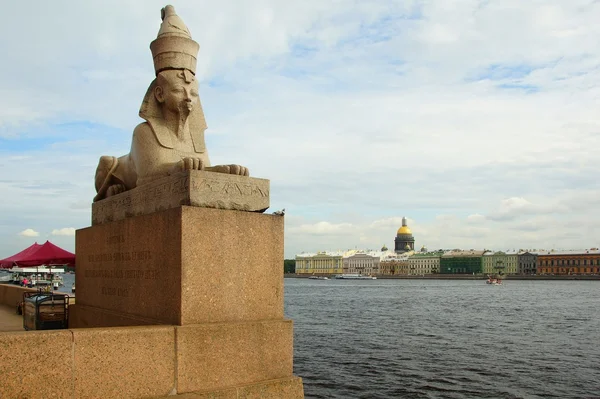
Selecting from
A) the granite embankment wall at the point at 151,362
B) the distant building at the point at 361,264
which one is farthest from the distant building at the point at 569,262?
the granite embankment wall at the point at 151,362

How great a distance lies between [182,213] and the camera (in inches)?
145

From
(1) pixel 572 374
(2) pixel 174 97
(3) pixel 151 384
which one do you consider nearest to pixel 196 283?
(3) pixel 151 384

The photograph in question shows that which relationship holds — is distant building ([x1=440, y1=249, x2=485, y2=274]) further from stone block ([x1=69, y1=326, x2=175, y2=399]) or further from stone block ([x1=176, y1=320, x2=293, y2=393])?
stone block ([x1=69, y1=326, x2=175, y2=399])

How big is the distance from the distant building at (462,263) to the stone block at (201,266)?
110 meters

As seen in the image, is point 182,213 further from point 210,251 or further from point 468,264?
point 468,264

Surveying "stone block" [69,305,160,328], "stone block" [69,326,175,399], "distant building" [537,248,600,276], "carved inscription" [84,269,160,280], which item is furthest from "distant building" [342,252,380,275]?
"stone block" [69,326,175,399]

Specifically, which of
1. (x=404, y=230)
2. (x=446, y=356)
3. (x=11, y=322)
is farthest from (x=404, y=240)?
(x=11, y=322)

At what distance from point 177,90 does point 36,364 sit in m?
2.38

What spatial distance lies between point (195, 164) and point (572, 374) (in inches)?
442

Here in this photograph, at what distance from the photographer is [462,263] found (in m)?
111

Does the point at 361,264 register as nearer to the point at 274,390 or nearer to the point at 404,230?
the point at 404,230

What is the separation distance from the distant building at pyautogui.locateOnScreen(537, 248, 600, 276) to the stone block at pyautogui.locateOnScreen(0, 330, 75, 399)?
342ft

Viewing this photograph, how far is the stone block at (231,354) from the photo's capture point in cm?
349

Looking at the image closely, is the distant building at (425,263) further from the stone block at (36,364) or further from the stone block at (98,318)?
the stone block at (36,364)
